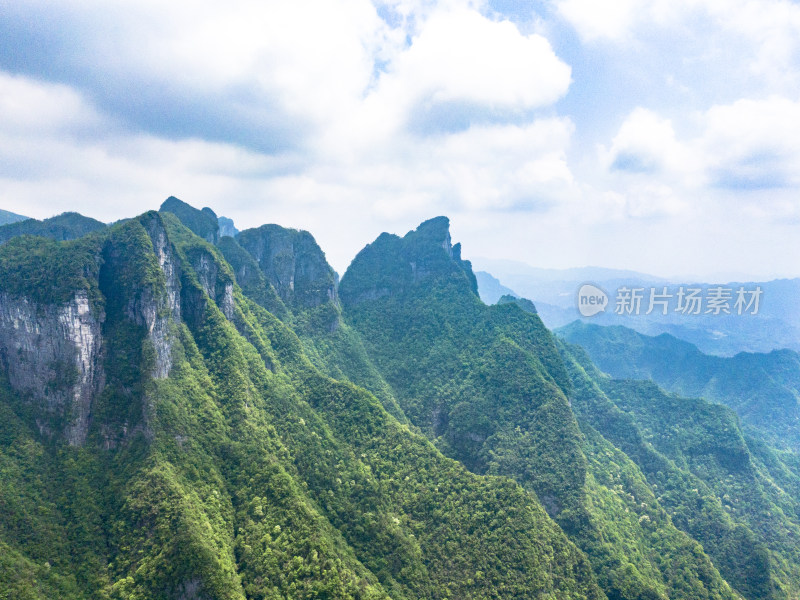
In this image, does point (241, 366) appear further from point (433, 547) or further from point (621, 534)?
point (621, 534)

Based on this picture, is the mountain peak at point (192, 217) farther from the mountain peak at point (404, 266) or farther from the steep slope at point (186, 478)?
the steep slope at point (186, 478)

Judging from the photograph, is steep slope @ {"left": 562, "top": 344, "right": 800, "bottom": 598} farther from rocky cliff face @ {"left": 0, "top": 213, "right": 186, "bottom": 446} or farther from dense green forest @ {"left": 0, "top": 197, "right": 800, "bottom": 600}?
rocky cliff face @ {"left": 0, "top": 213, "right": 186, "bottom": 446}

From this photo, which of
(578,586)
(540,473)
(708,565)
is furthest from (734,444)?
(578,586)

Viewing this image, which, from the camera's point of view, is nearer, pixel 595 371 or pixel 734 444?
pixel 734 444

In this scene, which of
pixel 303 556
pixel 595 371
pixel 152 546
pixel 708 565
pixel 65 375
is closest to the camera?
pixel 152 546

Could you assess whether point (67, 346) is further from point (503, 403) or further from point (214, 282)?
point (503, 403)

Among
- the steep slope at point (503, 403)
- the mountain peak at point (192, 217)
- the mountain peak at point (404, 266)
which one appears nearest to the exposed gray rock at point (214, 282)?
the mountain peak at point (192, 217)

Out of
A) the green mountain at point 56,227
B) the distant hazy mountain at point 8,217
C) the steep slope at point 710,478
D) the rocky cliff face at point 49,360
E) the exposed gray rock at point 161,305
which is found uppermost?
the distant hazy mountain at point 8,217
